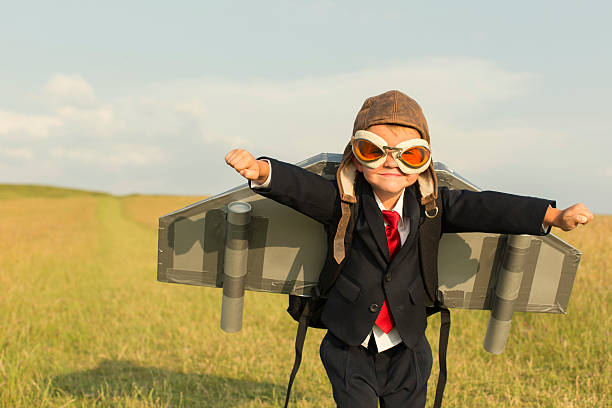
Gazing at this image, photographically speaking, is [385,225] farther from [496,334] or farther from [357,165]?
[496,334]

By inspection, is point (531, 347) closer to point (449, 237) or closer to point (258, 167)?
point (449, 237)

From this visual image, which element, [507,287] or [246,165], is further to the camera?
[507,287]

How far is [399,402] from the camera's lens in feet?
8.63

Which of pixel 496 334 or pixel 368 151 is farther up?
pixel 368 151

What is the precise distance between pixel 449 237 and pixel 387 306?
66 cm

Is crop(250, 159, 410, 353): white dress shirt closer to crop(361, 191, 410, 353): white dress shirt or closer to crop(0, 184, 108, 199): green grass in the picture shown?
crop(361, 191, 410, 353): white dress shirt

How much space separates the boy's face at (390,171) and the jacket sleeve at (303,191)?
0.78ft

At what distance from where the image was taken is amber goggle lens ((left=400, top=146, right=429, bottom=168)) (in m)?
2.36

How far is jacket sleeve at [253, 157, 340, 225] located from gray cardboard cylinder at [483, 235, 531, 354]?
1.14 metres

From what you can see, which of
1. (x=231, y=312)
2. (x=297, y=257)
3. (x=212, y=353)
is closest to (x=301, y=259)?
(x=297, y=257)

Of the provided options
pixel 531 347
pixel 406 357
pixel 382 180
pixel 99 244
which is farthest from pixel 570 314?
pixel 99 244

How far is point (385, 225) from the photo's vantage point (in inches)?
99.7

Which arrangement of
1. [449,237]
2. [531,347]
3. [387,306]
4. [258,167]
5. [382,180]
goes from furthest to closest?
1. [531,347]
2. [449,237]
3. [387,306]
4. [382,180]
5. [258,167]

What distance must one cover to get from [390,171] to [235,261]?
42.7 inches
